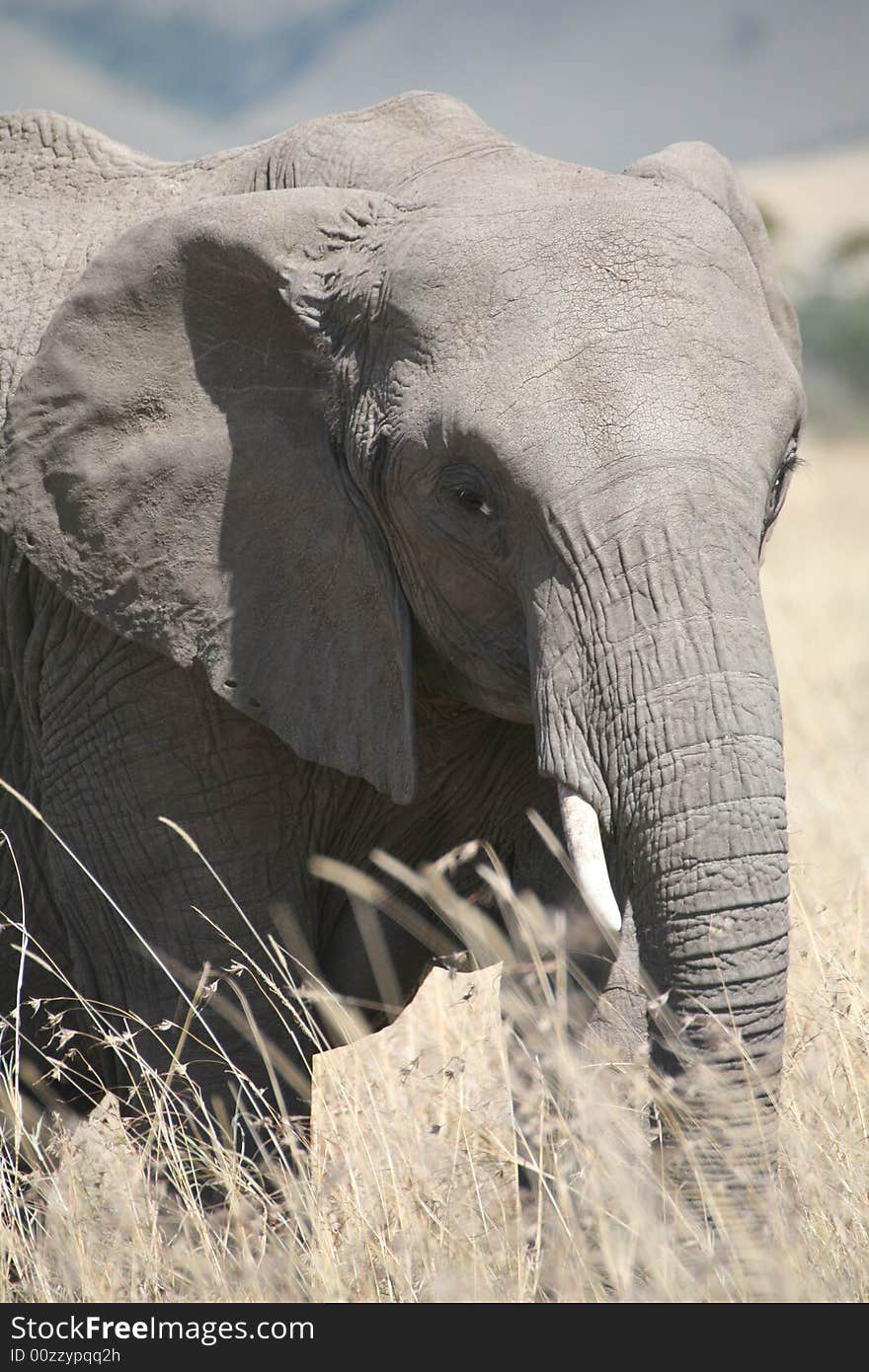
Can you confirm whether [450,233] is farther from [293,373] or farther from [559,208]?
[293,373]

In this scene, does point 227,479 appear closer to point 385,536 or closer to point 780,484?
point 385,536

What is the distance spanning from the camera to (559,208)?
3.34 m

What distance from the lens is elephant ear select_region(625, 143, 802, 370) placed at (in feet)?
11.8

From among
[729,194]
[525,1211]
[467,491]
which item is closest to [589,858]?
[467,491]

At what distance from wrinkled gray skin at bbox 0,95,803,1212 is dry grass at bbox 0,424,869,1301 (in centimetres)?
22

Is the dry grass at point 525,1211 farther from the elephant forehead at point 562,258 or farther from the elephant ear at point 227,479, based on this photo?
the elephant forehead at point 562,258

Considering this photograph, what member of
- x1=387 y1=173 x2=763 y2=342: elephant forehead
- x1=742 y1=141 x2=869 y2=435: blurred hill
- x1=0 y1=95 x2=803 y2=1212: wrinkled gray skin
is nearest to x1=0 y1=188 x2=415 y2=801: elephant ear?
x1=0 y1=95 x2=803 y2=1212: wrinkled gray skin

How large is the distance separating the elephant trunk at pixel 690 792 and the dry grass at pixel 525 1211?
0.12 meters

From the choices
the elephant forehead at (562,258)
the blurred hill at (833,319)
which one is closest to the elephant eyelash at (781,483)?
the elephant forehead at (562,258)

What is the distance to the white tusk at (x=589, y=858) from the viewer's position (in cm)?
287

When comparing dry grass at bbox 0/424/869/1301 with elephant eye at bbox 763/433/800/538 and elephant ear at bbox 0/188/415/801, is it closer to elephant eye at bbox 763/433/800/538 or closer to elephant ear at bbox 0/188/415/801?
elephant ear at bbox 0/188/415/801

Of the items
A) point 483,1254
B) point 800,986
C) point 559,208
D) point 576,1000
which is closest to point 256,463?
point 559,208

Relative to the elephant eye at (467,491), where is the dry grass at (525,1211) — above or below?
below

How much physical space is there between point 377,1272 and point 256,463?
1.62 meters
